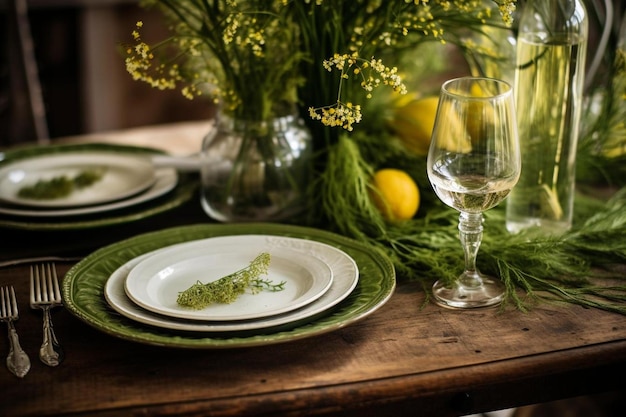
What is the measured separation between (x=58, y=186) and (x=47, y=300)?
39 cm

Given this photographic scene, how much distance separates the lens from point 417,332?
0.85 meters

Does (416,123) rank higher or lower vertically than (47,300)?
higher

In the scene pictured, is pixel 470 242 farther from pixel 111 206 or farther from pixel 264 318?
pixel 111 206

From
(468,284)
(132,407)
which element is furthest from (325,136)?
(132,407)

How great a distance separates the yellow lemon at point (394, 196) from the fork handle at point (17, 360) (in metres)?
0.52

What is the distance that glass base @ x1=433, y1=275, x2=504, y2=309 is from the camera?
91cm

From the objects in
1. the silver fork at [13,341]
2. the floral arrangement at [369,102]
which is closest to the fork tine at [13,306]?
the silver fork at [13,341]

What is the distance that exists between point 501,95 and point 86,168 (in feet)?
2.60

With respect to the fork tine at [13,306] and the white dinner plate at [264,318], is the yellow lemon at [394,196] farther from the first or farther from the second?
the fork tine at [13,306]

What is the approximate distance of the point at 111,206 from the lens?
1.14 m

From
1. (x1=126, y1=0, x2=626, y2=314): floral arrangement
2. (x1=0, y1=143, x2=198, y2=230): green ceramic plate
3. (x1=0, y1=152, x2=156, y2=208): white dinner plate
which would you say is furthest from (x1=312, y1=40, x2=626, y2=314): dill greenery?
(x1=0, y1=152, x2=156, y2=208): white dinner plate

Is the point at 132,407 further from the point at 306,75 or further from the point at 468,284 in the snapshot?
the point at 306,75

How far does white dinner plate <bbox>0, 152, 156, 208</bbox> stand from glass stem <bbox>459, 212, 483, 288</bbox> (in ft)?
1.75

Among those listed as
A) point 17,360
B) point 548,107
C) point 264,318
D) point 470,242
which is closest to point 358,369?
point 264,318
